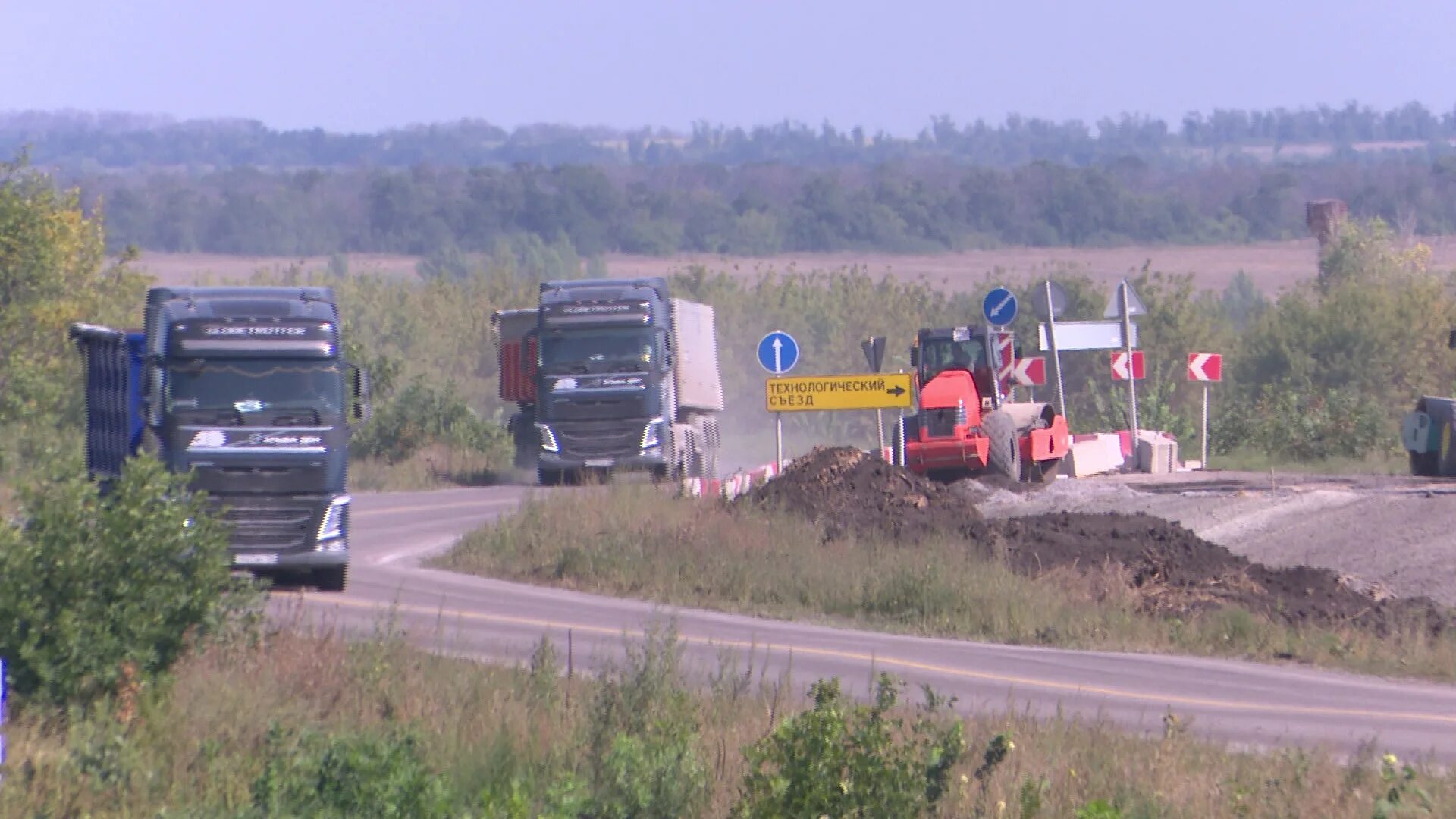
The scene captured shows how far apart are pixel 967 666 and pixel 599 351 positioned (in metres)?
17.0

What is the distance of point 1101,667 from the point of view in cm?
1512

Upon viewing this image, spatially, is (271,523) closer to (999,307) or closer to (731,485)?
(731,485)

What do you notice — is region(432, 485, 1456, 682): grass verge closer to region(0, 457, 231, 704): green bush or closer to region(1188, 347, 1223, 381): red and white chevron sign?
region(0, 457, 231, 704): green bush

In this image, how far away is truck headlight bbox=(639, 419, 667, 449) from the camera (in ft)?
103

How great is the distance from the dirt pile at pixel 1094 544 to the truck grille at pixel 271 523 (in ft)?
22.8

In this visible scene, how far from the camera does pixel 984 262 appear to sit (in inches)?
5512

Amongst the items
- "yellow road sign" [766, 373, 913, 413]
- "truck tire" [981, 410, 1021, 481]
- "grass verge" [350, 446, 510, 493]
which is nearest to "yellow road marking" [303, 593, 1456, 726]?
"yellow road sign" [766, 373, 913, 413]

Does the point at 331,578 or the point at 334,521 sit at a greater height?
the point at 334,521

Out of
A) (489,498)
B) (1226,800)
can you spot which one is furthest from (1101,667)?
(489,498)

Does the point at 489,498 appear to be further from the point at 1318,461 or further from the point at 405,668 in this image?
the point at 405,668

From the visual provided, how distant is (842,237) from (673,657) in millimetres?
146836

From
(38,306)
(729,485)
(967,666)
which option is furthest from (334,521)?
(38,306)

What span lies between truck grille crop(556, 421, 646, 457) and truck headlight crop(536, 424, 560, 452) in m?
0.15

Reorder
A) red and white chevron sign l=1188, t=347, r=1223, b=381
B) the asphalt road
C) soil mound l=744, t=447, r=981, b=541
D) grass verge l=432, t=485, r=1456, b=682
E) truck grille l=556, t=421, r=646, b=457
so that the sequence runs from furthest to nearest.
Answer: truck grille l=556, t=421, r=646, b=457 → red and white chevron sign l=1188, t=347, r=1223, b=381 → soil mound l=744, t=447, r=981, b=541 → grass verge l=432, t=485, r=1456, b=682 → the asphalt road
